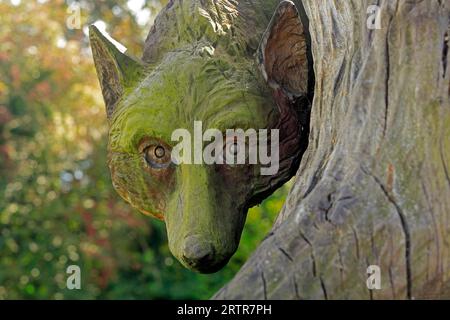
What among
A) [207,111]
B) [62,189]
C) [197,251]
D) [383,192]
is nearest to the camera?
[383,192]

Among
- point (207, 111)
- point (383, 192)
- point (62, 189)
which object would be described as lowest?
point (62, 189)

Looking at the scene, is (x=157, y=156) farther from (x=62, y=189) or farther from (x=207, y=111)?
(x=62, y=189)

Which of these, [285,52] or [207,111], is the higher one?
[285,52]

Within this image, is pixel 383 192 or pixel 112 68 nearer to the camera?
pixel 383 192

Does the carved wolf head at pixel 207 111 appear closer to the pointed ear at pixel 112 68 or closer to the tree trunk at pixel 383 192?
the pointed ear at pixel 112 68

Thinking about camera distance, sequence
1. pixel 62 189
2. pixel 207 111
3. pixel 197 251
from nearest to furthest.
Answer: pixel 197 251
pixel 207 111
pixel 62 189

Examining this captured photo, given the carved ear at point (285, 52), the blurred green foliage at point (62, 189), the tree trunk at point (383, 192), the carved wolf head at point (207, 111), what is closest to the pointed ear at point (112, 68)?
the carved wolf head at point (207, 111)

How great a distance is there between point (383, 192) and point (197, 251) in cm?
46

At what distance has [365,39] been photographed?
1755 millimetres

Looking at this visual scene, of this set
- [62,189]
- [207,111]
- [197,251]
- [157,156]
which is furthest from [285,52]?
[62,189]

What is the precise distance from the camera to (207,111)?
1940 millimetres

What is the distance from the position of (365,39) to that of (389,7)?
0.32ft

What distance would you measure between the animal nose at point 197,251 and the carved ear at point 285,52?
409 mm

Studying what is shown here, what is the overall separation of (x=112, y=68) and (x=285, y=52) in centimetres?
47
